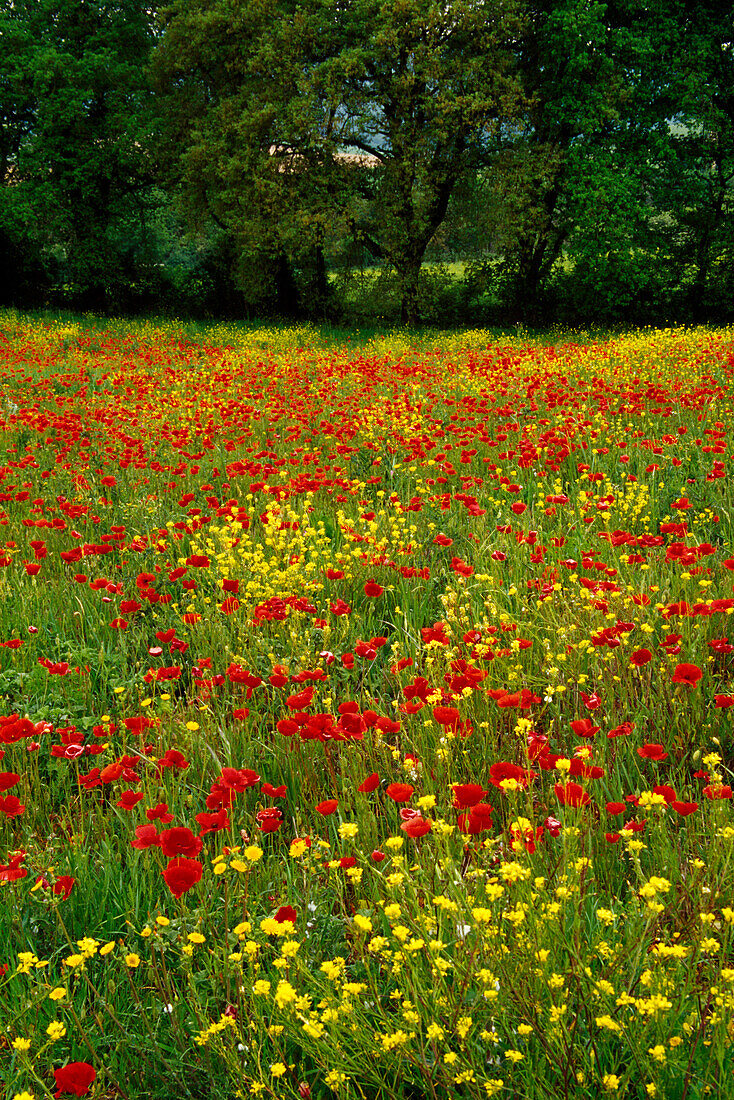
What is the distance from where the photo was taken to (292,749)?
94.2 inches

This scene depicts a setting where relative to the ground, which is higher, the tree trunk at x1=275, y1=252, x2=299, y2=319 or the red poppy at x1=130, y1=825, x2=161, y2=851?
the tree trunk at x1=275, y1=252, x2=299, y2=319

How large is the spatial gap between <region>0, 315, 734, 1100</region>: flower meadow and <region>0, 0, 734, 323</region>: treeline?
15.7m

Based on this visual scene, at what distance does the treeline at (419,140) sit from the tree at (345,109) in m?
0.07

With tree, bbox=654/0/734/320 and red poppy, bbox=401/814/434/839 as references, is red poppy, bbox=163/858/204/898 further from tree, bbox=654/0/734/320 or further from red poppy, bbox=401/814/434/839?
tree, bbox=654/0/734/320

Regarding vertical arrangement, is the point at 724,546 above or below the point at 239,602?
above

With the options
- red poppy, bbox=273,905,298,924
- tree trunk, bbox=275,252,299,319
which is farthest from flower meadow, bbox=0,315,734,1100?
tree trunk, bbox=275,252,299,319

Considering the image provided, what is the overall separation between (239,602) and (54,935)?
1.84 m

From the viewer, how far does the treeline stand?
59.6 ft

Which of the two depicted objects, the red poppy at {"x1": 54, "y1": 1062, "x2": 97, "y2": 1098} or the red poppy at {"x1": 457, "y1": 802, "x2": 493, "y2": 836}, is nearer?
the red poppy at {"x1": 54, "y1": 1062, "x2": 97, "y2": 1098}

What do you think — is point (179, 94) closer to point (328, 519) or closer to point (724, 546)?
point (328, 519)

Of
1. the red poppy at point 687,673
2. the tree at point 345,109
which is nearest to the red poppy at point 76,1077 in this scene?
the red poppy at point 687,673

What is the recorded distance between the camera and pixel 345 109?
19.3 meters

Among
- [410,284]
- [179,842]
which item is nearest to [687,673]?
[179,842]

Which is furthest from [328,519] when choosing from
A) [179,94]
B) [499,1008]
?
[179,94]
